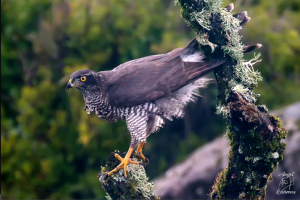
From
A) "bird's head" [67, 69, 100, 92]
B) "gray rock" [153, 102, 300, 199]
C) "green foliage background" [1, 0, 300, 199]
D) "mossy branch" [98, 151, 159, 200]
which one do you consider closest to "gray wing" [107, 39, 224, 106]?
"bird's head" [67, 69, 100, 92]

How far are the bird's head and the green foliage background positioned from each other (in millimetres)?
3270

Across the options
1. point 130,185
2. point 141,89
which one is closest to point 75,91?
point 141,89

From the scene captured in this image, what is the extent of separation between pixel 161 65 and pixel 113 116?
74cm

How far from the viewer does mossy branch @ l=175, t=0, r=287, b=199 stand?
2875mm

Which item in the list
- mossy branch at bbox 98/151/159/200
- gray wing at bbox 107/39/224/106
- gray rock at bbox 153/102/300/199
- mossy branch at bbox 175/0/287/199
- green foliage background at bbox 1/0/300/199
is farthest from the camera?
green foliage background at bbox 1/0/300/199

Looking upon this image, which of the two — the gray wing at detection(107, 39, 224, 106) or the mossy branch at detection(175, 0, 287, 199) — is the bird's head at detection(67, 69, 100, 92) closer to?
the gray wing at detection(107, 39, 224, 106)

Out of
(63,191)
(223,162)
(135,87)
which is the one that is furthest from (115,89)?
(63,191)

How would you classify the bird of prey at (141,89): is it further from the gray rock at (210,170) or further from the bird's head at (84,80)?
the gray rock at (210,170)

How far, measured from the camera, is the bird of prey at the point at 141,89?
3.66 meters

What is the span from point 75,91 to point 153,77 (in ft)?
12.2

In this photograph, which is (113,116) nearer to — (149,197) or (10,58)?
(149,197)

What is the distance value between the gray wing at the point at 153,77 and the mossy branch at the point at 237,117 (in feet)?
1.27

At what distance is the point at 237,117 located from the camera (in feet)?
9.20

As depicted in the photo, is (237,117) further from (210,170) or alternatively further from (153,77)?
(210,170)
